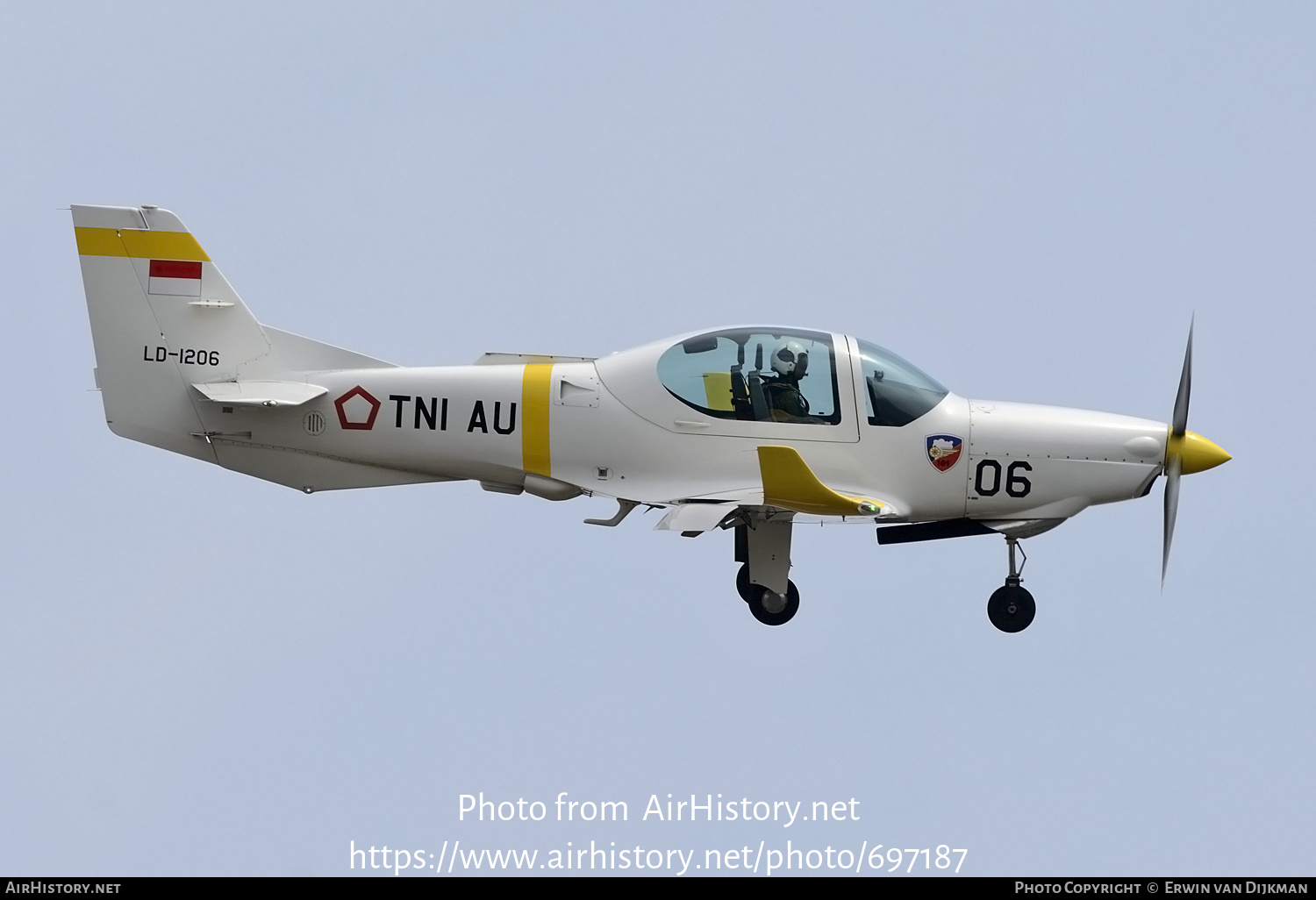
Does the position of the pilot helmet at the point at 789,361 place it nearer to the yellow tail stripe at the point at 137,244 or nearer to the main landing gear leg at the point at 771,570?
the main landing gear leg at the point at 771,570

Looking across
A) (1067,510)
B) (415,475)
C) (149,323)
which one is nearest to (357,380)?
(415,475)

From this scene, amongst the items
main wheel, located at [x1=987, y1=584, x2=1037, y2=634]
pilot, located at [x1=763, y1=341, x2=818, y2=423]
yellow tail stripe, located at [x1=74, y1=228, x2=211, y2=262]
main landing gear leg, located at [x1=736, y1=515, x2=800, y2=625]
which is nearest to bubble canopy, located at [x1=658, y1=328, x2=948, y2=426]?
pilot, located at [x1=763, y1=341, x2=818, y2=423]

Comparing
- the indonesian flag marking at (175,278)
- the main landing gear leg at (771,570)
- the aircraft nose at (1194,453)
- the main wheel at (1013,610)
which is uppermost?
the indonesian flag marking at (175,278)

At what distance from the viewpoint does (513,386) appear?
14758 mm

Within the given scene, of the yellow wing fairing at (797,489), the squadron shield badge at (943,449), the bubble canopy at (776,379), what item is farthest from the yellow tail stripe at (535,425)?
the squadron shield badge at (943,449)

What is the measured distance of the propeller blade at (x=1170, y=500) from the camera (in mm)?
14750

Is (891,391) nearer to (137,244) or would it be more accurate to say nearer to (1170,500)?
(1170,500)

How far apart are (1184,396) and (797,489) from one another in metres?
3.78

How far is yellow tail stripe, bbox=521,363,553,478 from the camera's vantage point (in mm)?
14711

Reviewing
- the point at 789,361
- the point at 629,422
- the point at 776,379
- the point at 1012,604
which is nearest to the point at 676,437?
the point at 629,422

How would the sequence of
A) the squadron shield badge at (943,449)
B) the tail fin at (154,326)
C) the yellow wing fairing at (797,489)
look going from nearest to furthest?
the yellow wing fairing at (797,489) < the squadron shield badge at (943,449) < the tail fin at (154,326)

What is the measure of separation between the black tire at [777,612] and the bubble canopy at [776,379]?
5.18 ft

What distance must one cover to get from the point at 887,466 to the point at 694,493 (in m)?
1.72

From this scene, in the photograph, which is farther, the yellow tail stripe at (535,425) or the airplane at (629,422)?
the yellow tail stripe at (535,425)
